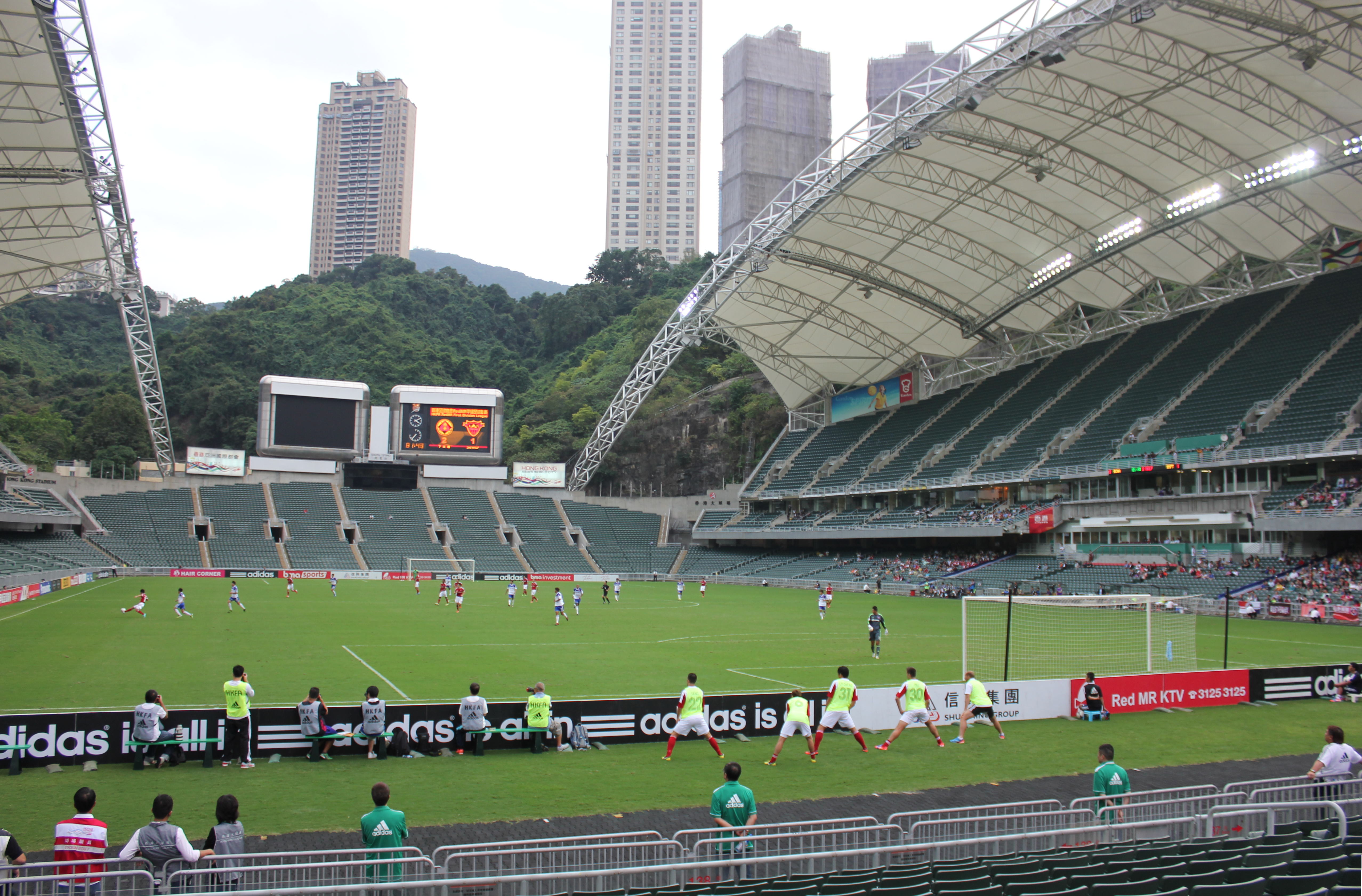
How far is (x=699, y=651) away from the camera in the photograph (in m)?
27.0

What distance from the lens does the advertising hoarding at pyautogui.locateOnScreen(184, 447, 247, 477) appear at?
70312 mm

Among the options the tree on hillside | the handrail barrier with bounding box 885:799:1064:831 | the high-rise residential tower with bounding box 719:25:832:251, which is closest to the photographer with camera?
the handrail barrier with bounding box 885:799:1064:831

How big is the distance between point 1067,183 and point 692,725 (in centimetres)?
3868

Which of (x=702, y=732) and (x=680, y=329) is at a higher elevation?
(x=680, y=329)

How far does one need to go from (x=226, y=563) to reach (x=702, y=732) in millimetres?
55650

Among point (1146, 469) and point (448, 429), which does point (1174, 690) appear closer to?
point (1146, 469)

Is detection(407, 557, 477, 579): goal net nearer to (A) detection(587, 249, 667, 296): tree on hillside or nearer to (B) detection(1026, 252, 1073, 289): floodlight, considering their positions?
(B) detection(1026, 252, 1073, 289): floodlight

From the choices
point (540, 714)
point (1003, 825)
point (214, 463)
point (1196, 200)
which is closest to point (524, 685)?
point (540, 714)

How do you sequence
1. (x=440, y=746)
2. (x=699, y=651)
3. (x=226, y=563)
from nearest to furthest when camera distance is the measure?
1. (x=440, y=746)
2. (x=699, y=651)
3. (x=226, y=563)

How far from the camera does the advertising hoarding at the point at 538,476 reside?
7956 centimetres

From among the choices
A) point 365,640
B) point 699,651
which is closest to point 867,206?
point 699,651

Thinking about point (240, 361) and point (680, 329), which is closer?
point (680, 329)

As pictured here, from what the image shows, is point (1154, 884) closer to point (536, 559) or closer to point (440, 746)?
point (440, 746)

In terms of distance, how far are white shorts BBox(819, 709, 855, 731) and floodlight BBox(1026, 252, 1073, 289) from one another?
139 ft
